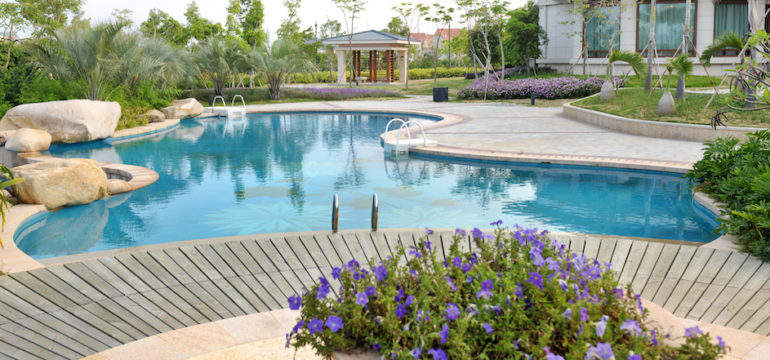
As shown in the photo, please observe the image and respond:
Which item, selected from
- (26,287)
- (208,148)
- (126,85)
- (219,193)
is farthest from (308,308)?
(126,85)

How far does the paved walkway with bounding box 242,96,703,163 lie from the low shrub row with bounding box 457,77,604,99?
2.96 m

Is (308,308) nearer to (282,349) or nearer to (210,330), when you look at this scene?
(282,349)

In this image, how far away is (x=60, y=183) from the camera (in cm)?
826

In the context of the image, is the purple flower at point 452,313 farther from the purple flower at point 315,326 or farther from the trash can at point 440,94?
the trash can at point 440,94

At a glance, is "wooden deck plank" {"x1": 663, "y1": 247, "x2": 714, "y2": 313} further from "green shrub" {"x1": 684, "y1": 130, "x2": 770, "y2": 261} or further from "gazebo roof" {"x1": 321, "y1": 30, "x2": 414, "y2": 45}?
"gazebo roof" {"x1": 321, "y1": 30, "x2": 414, "y2": 45}

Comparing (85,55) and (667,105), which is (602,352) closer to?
(667,105)

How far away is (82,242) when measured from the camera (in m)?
7.29

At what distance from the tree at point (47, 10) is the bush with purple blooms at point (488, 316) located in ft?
89.9

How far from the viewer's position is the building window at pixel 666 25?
25.0 metres

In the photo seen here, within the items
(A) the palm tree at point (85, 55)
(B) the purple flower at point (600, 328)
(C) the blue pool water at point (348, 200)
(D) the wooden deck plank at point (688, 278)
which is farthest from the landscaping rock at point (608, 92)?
(B) the purple flower at point (600, 328)

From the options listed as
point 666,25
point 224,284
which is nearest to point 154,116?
point 224,284

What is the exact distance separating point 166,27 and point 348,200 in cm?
3476

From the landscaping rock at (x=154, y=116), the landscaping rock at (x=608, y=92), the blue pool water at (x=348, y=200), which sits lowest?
the blue pool water at (x=348, y=200)

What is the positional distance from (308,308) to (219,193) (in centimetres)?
718
